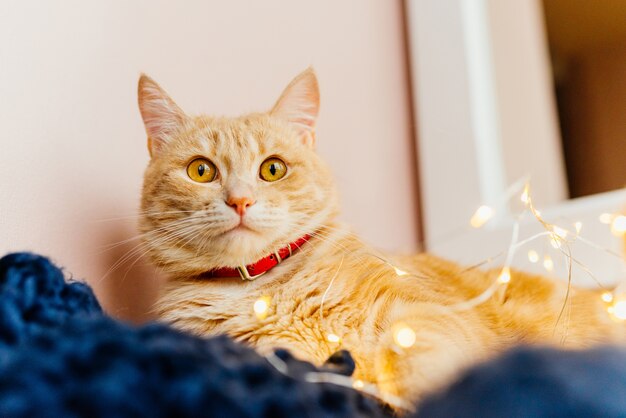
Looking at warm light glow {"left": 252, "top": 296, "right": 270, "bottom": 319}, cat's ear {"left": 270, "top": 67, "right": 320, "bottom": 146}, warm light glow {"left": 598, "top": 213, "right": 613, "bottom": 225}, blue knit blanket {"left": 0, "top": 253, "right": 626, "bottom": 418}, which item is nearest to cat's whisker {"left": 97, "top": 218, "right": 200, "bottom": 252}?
warm light glow {"left": 252, "top": 296, "right": 270, "bottom": 319}

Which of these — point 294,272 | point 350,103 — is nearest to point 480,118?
point 350,103

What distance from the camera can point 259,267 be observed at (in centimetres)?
100

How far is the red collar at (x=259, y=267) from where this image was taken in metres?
0.99

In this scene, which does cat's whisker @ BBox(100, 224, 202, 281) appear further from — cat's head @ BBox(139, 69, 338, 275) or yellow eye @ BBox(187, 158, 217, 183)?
yellow eye @ BBox(187, 158, 217, 183)

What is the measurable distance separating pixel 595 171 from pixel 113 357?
1844 millimetres

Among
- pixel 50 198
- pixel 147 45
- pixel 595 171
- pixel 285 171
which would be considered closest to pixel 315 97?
pixel 285 171

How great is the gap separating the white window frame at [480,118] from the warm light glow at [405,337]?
0.96 metres

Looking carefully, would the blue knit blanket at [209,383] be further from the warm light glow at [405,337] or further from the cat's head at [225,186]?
the cat's head at [225,186]

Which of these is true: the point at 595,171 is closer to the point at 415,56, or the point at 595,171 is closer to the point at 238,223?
the point at 415,56

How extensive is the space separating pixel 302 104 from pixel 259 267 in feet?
1.43

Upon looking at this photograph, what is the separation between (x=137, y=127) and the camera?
3.95ft

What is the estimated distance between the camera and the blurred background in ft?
3.16

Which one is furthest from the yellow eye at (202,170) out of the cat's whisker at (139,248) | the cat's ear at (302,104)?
the cat's ear at (302,104)

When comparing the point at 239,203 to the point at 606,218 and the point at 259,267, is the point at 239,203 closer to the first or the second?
the point at 259,267
